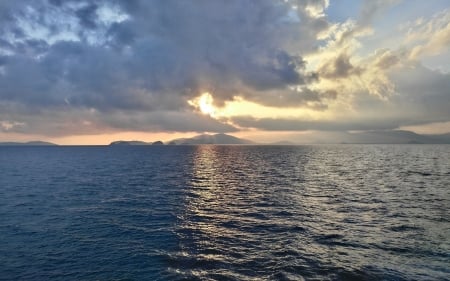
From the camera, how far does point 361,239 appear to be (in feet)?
104

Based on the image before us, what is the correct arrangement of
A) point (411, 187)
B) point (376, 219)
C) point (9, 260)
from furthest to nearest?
point (411, 187) → point (376, 219) → point (9, 260)

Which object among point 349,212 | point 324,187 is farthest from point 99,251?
point 324,187

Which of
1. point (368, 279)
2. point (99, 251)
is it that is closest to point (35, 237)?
point (99, 251)

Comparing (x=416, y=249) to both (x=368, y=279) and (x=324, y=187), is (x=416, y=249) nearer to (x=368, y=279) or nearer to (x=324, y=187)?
(x=368, y=279)

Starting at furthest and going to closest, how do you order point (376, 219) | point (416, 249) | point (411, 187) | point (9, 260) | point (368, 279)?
1. point (411, 187)
2. point (376, 219)
3. point (416, 249)
4. point (9, 260)
5. point (368, 279)

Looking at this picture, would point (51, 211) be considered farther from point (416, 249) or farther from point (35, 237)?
point (416, 249)

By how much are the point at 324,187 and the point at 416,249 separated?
3987cm

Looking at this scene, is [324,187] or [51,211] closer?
[51,211]

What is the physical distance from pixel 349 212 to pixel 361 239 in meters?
12.8

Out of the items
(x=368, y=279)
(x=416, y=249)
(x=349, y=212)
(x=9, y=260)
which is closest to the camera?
(x=368, y=279)

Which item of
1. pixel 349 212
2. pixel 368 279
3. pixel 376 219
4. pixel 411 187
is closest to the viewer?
pixel 368 279

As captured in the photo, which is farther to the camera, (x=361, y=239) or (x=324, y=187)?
(x=324, y=187)

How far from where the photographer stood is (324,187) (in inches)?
2697

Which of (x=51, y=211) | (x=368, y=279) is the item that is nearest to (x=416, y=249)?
(x=368, y=279)
